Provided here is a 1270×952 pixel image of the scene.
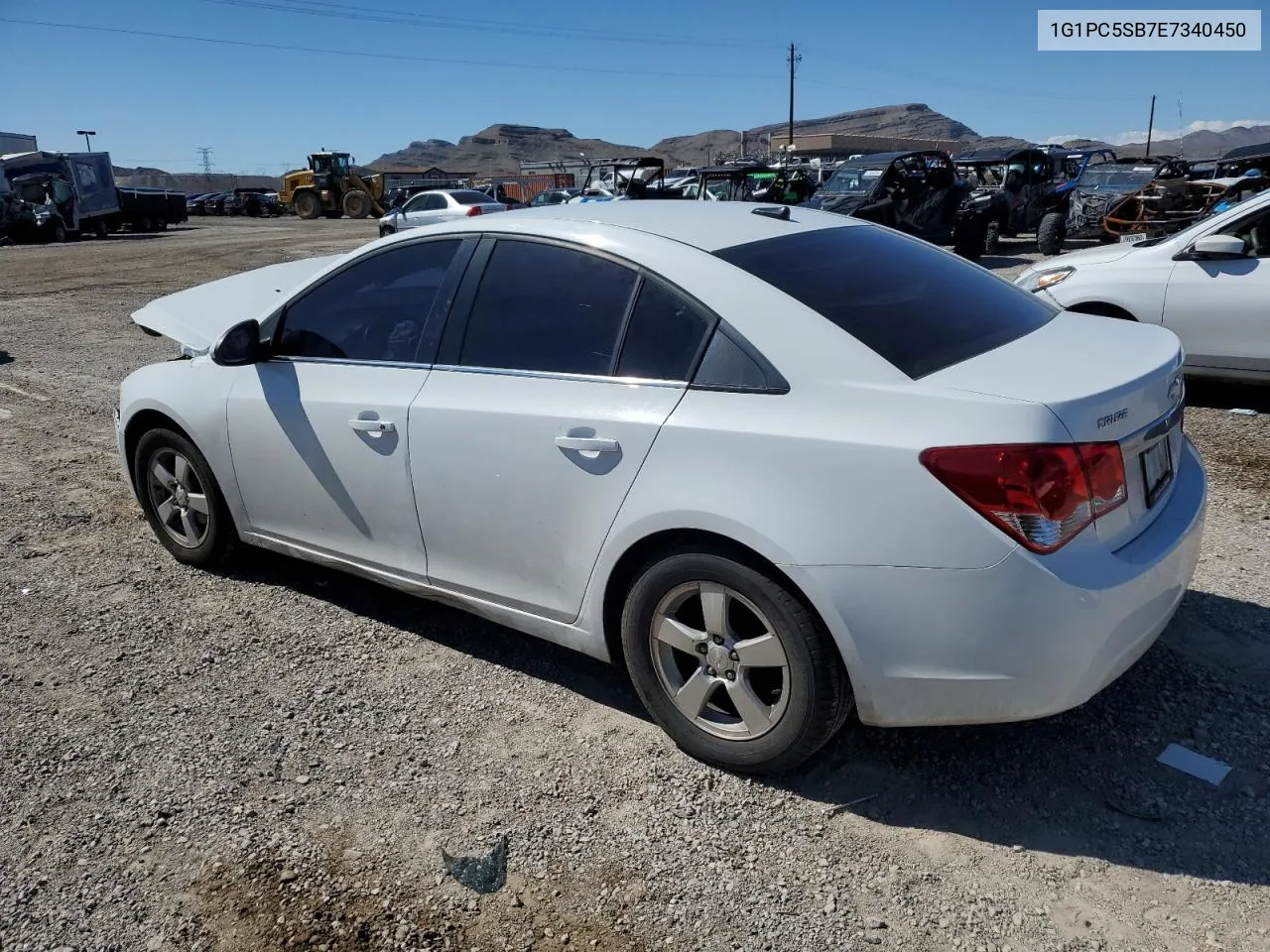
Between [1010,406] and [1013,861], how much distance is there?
3.82ft

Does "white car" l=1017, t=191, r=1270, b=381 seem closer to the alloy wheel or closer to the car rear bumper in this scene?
the car rear bumper

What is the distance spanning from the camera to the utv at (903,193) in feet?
53.4

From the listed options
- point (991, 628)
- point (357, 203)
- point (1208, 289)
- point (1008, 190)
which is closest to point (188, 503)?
point (991, 628)

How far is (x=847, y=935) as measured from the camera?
2.31 metres

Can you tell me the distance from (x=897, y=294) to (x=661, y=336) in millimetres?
764

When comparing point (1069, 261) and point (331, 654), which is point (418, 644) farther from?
point (1069, 261)

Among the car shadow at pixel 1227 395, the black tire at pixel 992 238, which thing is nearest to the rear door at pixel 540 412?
the car shadow at pixel 1227 395

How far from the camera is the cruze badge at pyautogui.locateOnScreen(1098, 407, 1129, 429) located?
2424 millimetres

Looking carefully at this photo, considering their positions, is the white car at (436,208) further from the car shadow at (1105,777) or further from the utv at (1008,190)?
the car shadow at (1105,777)

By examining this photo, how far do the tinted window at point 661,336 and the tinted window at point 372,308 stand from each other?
89 centimetres

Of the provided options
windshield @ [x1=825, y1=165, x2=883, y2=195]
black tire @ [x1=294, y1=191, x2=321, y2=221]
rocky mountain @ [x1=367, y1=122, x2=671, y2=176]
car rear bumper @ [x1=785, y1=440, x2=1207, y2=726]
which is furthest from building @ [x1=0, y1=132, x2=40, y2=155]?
rocky mountain @ [x1=367, y1=122, x2=671, y2=176]

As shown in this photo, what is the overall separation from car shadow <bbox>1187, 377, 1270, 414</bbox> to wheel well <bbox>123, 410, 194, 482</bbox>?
634 centimetres

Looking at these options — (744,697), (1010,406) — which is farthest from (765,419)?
(744,697)

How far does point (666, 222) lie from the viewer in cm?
323
